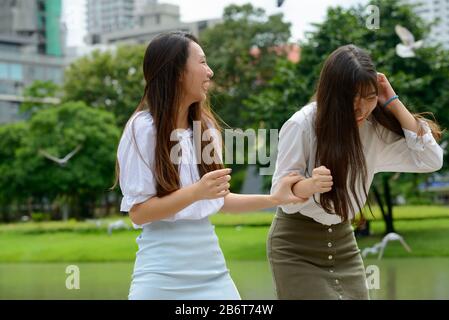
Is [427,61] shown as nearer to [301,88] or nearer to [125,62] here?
[301,88]

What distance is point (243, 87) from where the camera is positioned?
1469cm

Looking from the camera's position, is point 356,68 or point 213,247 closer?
point 213,247

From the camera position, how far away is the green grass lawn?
954 centimetres

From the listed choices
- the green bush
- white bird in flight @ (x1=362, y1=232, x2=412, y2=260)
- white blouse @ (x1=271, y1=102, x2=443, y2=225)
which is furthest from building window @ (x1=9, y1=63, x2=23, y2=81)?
white blouse @ (x1=271, y1=102, x2=443, y2=225)

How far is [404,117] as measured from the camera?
1.66 m

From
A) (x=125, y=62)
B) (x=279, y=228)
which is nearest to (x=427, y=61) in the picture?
(x=279, y=228)

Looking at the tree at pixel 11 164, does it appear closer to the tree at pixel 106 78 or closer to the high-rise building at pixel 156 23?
the tree at pixel 106 78

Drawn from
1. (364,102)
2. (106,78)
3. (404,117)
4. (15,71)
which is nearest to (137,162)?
(364,102)

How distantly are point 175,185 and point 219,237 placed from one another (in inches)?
369

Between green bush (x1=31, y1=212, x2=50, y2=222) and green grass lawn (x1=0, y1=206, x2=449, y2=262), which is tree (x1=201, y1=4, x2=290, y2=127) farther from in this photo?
green bush (x1=31, y1=212, x2=50, y2=222)

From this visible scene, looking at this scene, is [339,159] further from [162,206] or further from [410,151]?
[162,206]

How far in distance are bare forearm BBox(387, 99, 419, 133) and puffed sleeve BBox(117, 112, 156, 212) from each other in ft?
1.77
